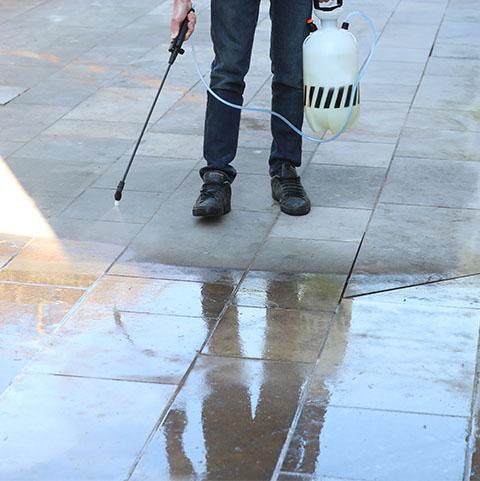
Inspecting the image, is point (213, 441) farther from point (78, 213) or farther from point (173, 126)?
point (173, 126)

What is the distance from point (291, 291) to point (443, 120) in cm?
280

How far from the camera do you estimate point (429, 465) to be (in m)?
3.35

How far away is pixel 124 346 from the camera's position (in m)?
4.14

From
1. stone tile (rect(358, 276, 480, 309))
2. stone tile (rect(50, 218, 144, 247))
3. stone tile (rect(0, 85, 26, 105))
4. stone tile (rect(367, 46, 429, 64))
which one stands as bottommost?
stone tile (rect(367, 46, 429, 64))

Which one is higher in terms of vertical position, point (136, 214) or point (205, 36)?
point (136, 214)

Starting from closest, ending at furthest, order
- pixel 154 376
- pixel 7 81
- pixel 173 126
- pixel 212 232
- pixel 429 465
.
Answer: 1. pixel 429 465
2. pixel 154 376
3. pixel 212 232
4. pixel 173 126
5. pixel 7 81

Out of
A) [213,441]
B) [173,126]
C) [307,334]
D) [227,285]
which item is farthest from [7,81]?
[213,441]

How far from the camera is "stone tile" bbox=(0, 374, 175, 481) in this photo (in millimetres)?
3357

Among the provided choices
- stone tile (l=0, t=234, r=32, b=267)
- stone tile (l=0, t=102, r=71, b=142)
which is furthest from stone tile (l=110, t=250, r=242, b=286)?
stone tile (l=0, t=102, r=71, b=142)

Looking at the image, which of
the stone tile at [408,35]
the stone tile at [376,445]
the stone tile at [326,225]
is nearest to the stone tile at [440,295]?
the stone tile at [326,225]

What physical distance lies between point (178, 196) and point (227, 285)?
1137mm

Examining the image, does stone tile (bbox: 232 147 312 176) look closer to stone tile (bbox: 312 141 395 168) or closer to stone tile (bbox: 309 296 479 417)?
stone tile (bbox: 312 141 395 168)

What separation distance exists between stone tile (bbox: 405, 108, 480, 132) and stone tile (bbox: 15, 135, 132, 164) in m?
1.80

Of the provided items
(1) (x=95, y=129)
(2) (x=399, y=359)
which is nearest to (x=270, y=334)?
(2) (x=399, y=359)
